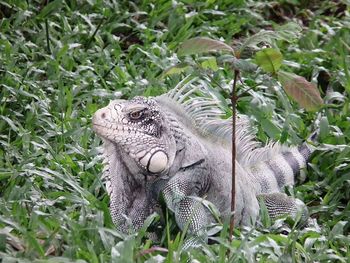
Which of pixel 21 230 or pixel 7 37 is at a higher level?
pixel 21 230

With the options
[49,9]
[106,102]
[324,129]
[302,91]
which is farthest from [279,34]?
[49,9]

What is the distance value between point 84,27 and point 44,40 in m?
0.40

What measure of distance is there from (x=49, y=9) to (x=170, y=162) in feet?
10.8

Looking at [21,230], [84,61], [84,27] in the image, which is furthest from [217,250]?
[84,27]

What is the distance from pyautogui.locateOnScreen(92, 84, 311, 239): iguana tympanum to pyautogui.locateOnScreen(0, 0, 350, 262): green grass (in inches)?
6.7

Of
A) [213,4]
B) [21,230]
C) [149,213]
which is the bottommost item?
[213,4]

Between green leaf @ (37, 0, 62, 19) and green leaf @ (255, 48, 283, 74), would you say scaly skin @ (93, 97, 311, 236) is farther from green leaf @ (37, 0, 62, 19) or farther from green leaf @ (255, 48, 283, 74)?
green leaf @ (37, 0, 62, 19)

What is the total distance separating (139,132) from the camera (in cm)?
541

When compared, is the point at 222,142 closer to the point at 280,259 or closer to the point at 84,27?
the point at 280,259

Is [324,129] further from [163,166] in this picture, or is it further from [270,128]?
[163,166]

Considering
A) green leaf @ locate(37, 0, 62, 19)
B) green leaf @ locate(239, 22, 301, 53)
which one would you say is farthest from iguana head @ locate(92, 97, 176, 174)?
green leaf @ locate(37, 0, 62, 19)

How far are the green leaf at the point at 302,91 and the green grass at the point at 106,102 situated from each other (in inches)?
10.6

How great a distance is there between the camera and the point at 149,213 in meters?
5.48

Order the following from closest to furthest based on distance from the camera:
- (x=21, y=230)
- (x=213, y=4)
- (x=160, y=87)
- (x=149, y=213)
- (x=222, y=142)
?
(x=21, y=230) < (x=149, y=213) < (x=222, y=142) < (x=160, y=87) < (x=213, y=4)
